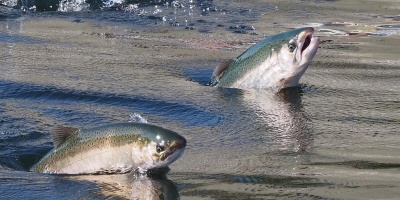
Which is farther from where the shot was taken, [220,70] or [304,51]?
[220,70]

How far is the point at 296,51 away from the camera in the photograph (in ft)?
26.6

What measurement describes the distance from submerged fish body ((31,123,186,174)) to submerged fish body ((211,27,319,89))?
2666 mm

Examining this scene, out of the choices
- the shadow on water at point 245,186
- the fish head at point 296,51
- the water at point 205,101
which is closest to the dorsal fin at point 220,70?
the water at point 205,101

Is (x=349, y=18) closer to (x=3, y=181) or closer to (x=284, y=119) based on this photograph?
(x=284, y=119)

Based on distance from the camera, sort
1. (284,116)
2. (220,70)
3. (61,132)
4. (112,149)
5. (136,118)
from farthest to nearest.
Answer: (220,70)
(284,116)
(136,118)
(61,132)
(112,149)

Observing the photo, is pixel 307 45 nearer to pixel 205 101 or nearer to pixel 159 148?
pixel 205 101

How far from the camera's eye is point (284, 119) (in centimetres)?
738

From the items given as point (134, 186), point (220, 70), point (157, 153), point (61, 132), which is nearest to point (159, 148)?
point (157, 153)

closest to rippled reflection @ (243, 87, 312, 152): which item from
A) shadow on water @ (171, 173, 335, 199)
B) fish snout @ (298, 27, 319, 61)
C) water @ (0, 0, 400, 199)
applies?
water @ (0, 0, 400, 199)

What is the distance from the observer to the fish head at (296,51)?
26.4 ft

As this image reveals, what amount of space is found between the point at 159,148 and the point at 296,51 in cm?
279

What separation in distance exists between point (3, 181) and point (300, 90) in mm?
3352

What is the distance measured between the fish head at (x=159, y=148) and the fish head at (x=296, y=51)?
266 centimetres

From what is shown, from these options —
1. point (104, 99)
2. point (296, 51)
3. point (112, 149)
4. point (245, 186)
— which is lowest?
point (104, 99)
